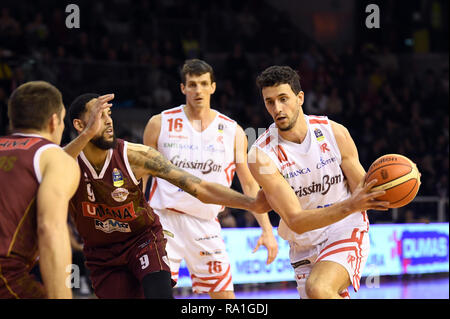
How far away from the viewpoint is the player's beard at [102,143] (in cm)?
496

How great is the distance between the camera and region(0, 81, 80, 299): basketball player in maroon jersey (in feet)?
11.0

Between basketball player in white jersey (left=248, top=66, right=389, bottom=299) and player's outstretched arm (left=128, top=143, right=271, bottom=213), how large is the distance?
196 millimetres

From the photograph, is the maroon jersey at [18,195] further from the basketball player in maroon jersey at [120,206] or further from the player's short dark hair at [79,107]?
the player's short dark hair at [79,107]

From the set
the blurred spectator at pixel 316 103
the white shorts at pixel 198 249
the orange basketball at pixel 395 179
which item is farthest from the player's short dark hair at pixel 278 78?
the blurred spectator at pixel 316 103

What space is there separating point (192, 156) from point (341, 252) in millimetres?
2073

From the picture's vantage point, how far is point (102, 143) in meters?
4.98

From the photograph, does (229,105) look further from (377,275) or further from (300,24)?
(300,24)

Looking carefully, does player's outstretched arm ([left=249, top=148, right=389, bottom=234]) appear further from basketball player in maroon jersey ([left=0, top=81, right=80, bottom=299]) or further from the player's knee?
basketball player in maroon jersey ([left=0, top=81, right=80, bottom=299])

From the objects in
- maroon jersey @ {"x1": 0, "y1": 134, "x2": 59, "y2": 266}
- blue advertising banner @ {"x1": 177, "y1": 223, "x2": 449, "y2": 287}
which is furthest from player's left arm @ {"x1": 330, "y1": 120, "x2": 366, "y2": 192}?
blue advertising banner @ {"x1": 177, "y1": 223, "x2": 449, "y2": 287}

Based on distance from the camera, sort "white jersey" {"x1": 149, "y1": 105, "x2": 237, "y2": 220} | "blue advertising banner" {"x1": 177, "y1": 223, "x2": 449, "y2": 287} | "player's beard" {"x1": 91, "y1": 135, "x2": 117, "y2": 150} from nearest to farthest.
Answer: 1. "player's beard" {"x1": 91, "y1": 135, "x2": 117, "y2": 150}
2. "white jersey" {"x1": 149, "y1": 105, "x2": 237, "y2": 220}
3. "blue advertising banner" {"x1": 177, "y1": 223, "x2": 449, "y2": 287}

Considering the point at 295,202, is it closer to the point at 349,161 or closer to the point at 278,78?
the point at 349,161

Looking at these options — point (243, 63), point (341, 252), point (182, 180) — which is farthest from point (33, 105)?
point (243, 63)

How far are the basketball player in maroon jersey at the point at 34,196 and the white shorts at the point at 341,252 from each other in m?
2.31
